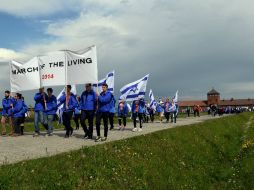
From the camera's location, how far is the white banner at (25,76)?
19.3 meters

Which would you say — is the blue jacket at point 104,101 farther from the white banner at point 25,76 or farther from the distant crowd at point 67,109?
the white banner at point 25,76

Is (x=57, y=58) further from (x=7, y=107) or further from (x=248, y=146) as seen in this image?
(x=248, y=146)

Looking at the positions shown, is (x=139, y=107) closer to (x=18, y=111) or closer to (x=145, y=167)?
(x=18, y=111)

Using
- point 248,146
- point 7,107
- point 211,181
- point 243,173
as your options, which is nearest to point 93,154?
point 211,181

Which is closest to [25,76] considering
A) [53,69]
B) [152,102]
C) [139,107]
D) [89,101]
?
[53,69]

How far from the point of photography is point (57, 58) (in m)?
18.6

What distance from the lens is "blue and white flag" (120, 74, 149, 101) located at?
26.7 m

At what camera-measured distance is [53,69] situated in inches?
735

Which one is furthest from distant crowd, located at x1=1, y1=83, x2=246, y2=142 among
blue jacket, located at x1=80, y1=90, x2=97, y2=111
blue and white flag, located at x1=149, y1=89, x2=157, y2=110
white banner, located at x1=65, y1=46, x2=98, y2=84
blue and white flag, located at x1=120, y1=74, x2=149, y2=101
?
blue and white flag, located at x1=149, y1=89, x2=157, y2=110

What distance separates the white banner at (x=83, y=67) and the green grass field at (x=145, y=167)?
9.65 ft

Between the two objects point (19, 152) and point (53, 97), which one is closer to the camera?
point (19, 152)

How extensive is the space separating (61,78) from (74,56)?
1370 mm

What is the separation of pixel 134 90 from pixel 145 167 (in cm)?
1436

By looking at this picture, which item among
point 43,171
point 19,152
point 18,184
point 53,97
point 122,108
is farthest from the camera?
point 122,108
